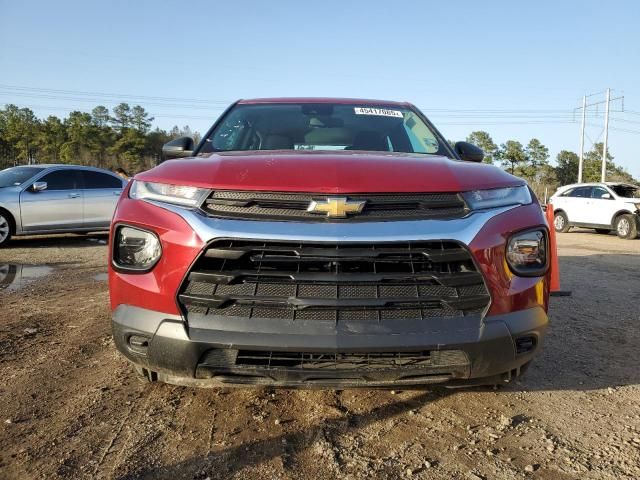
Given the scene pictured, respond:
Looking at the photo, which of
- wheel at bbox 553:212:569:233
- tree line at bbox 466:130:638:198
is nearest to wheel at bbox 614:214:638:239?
wheel at bbox 553:212:569:233

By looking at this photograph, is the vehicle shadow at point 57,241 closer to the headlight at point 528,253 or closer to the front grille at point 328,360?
the front grille at point 328,360

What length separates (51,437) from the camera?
2.26 metres

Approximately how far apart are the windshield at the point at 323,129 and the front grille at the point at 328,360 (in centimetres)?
161

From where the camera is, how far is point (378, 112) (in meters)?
3.84

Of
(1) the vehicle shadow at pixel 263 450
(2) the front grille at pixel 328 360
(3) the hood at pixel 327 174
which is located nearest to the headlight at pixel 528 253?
(3) the hood at pixel 327 174

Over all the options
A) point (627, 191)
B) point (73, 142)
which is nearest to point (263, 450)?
point (627, 191)

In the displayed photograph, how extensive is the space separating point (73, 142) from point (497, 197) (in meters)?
57.5

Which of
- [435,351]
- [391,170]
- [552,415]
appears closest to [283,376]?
[435,351]

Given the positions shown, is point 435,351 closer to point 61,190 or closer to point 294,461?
point 294,461

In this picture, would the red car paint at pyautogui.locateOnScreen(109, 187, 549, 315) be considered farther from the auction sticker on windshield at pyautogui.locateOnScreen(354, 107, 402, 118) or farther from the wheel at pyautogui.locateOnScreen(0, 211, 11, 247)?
the wheel at pyautogui.locateOnScreen(0, 211, 11, 247)

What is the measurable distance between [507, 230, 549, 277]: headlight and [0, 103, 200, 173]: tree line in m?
52.1

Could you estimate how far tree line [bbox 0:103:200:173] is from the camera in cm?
5225

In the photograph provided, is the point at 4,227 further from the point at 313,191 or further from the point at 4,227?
the point at 313,191

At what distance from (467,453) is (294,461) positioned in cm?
77
